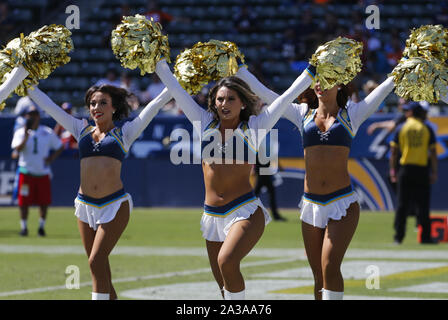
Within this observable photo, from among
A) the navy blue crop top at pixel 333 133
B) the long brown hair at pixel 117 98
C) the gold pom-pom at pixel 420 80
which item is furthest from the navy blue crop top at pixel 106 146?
the gold pom-pom at pixel 420 80

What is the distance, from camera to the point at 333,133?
23.2 feet

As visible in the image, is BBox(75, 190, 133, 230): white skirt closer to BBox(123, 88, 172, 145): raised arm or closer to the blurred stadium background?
BBox(123, 88, 172, 145): raised arm

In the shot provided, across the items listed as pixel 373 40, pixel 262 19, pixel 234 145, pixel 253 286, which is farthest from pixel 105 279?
pixel 262 19

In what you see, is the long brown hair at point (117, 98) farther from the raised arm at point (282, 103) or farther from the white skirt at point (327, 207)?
the white skirt at point (327, 207)

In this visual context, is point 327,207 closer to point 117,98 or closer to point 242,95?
point 242,95

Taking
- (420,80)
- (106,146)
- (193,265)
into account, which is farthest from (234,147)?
(193,265)

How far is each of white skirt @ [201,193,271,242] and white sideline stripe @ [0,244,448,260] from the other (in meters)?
5.59

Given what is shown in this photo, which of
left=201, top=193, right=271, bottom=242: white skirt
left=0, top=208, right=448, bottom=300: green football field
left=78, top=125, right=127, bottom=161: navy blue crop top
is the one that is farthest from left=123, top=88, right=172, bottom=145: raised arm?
left=0, top=208, right=448, bottom=300: green football field

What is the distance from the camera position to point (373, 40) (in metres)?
21.5

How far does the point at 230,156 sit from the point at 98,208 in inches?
48.3

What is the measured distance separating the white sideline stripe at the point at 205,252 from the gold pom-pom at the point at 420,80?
5683mm

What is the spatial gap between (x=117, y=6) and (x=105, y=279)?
65.6 feet

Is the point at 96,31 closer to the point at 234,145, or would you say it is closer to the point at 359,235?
the point at 359,235

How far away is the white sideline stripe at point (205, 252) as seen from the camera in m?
12.5
